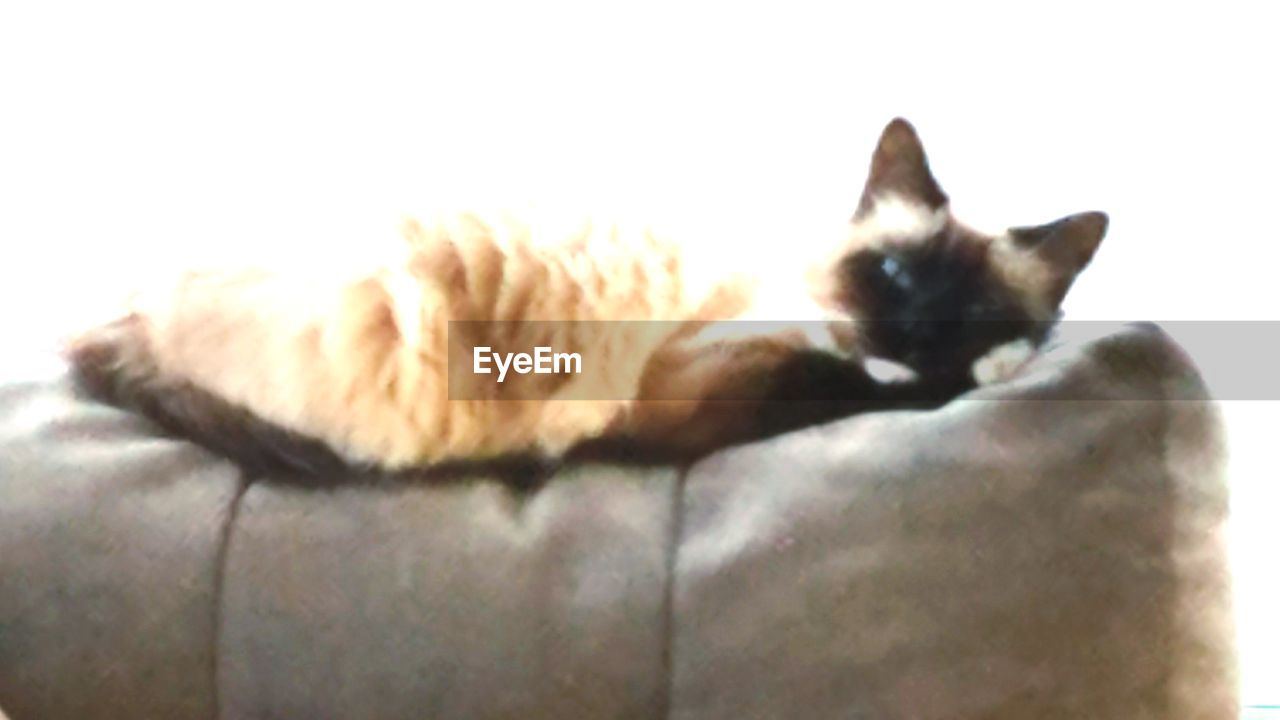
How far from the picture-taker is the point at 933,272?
3.33ft

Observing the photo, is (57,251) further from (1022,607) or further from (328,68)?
(1022,607)

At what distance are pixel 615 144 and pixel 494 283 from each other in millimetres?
375

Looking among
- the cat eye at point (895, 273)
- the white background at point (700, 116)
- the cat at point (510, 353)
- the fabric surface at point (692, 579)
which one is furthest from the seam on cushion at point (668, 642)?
the white background at point (700, 116)

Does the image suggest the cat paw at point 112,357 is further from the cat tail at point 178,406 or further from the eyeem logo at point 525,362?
the eyeem logo at point 525,362

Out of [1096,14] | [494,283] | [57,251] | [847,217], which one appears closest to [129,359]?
[494,283]

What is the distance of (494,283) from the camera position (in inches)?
35.1

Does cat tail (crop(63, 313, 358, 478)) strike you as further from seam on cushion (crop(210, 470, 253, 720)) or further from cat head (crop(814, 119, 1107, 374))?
cat head (crop(814, 119, 1107, 374))

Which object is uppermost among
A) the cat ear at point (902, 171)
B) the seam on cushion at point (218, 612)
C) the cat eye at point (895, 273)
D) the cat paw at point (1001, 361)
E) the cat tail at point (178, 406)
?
the cat ear at point (902, 171)

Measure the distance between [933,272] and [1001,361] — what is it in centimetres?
9

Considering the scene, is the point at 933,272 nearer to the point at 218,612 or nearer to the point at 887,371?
the point at 887,371

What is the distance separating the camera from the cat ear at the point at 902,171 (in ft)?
3.34

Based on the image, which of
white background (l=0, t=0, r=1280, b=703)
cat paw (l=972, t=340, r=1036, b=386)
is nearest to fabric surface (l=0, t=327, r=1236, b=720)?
cat paw (l=972, t=340, r=1036, b=386)

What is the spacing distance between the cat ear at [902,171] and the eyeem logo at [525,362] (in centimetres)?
32

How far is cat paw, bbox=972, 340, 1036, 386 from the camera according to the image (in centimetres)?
96
